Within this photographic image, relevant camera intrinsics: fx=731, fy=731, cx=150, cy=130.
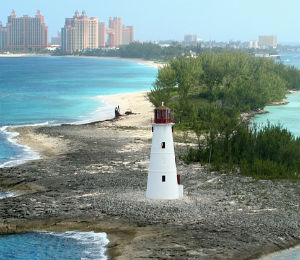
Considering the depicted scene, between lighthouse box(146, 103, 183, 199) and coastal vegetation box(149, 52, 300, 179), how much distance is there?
6.90 metres

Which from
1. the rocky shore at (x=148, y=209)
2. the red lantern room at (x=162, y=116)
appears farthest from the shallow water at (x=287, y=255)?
the red lantern room at (x=162, y=116)

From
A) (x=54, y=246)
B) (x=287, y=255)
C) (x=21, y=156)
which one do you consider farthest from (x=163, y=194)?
(x=21, y=156)

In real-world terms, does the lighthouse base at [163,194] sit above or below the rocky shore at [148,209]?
above

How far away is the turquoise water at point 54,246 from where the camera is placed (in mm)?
24969

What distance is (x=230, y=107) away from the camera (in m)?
63.8

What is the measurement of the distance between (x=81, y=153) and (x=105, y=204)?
586 inches

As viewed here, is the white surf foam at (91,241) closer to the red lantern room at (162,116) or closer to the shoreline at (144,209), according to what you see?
the shoreline at (144,209)

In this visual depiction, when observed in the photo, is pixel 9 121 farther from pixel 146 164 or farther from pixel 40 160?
pixel 146 164

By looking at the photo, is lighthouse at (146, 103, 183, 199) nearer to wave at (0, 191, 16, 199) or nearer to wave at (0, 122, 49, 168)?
wave at (0, 191, 16, 199)

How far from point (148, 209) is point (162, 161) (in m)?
2.02

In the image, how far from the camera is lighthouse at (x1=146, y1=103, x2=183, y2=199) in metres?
29.2

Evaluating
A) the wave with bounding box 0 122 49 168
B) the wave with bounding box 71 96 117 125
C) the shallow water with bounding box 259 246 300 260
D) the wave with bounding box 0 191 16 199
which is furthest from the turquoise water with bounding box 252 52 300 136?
the shallow water with bounding box 259 246 300 260

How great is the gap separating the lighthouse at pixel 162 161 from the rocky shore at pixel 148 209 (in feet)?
1.68

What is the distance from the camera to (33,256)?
25062 millimetres
